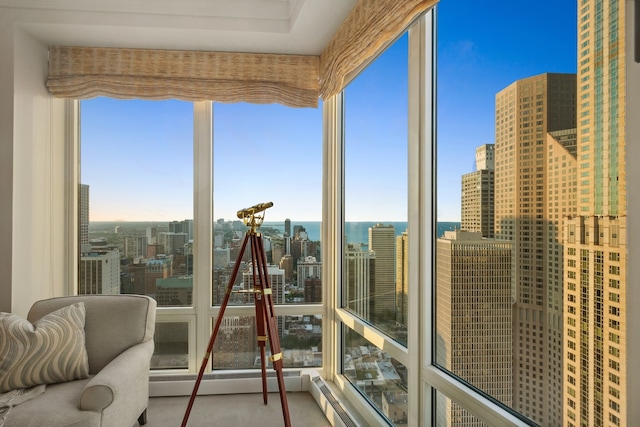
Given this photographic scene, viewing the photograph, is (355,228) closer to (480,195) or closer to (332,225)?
(332,225)

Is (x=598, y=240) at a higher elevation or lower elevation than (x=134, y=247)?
higher

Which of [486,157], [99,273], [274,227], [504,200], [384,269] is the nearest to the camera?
[504,200]

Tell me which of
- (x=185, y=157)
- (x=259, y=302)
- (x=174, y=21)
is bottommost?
(x=259, y=302)

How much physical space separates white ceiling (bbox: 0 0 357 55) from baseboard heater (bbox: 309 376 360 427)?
2.46m

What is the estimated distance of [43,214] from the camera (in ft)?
10.4

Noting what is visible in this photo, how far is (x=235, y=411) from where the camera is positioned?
303 cm

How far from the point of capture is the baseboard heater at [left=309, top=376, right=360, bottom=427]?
260 cm

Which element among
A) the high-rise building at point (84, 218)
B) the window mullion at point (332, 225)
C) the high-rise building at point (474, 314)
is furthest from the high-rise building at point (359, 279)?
the high-rise building at point (84, 218)

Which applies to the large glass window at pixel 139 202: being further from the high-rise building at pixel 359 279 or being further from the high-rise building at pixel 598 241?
the high-rise building at pixel 598 241

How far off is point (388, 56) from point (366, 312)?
159cm

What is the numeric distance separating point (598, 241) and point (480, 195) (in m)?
0.57

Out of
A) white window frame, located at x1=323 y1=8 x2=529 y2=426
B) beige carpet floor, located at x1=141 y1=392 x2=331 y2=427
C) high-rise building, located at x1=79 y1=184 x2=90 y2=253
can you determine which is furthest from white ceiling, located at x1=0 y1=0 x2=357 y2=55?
beige carpet floor, located at x1=141 y1=392 x2=331 y2=427

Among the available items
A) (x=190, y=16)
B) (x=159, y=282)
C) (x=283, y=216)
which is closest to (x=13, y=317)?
(x=159, y=282)

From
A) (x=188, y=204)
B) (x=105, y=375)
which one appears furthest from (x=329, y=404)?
(x=188, y=204)
